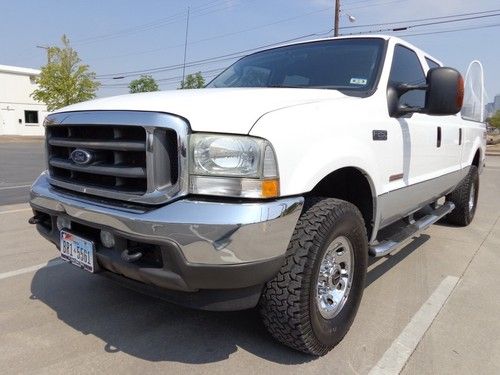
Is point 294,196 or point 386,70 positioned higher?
point 386,70

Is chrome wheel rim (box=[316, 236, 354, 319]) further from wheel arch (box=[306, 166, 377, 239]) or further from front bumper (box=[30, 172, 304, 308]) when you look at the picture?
front bumper (box=[30, 172, 304, 308])

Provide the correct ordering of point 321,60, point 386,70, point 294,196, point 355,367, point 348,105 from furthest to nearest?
1. point 321,60
2. point 386,70
3. point 348,105
4. point 355,367
5. point 294,196

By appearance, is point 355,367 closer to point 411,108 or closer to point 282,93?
point 282,93

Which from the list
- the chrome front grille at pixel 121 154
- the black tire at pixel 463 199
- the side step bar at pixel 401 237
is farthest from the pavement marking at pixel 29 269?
the black tire at pixel 463 199

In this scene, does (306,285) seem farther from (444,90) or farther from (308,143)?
(444,90)

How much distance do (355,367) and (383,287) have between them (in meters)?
1.30

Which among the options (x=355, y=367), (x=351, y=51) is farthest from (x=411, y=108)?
(x=355, y=367)

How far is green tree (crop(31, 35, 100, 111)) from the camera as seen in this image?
33.2m

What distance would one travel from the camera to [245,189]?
2.13 metres

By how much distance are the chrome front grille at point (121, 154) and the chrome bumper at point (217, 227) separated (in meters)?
0.11

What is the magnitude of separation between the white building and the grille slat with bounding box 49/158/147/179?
43.8 m

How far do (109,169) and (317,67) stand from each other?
1846 millimetres

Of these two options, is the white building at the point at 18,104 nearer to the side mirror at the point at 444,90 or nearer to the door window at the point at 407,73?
the door window at the point at 407,73

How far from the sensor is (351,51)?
3494 millimetres
